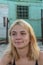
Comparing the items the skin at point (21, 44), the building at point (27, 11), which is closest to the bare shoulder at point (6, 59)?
the skin at point (21, 44)

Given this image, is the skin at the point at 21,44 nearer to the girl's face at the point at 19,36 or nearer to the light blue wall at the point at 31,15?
the girl's face at the point at 19,36

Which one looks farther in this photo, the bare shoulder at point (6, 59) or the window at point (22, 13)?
the window at point (22, 13)

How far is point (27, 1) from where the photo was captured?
11.1 meters

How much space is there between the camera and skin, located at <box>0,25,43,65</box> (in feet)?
3.92

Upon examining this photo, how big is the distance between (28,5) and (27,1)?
0.70ft

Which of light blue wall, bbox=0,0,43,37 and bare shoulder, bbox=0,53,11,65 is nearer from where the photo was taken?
bare shoulder, bbox=0,53,11,65

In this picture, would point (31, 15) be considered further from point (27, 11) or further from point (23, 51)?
point (23, 51)

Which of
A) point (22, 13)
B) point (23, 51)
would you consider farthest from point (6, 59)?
point (22, 13)

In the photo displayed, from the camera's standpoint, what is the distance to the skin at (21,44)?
119 cm

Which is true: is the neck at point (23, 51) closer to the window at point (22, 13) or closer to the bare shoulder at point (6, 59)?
the bare shoulder at point (6, 59)

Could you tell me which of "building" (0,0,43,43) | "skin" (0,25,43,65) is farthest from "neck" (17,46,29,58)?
"building" (0,0,43,43)

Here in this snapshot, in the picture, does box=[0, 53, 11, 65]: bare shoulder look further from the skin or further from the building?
the building

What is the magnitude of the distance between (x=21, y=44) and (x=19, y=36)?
0.04 metres

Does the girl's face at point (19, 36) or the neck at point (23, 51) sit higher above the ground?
the girl's face at point (19, 36)
